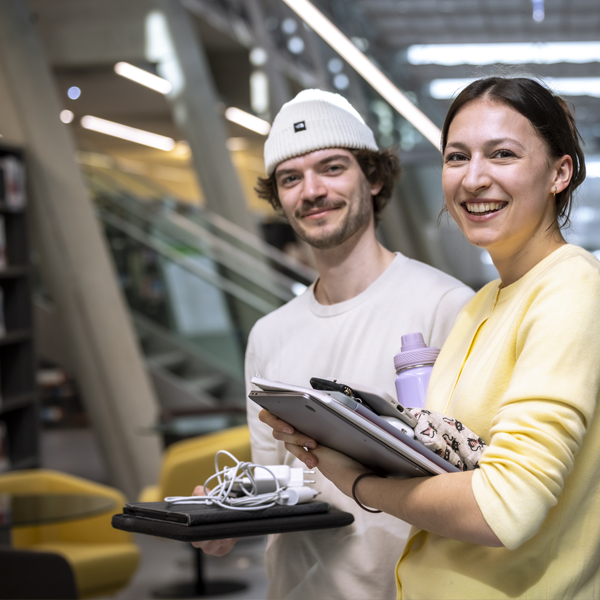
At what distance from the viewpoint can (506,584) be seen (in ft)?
3.34

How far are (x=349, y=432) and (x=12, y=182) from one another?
15.4 feet

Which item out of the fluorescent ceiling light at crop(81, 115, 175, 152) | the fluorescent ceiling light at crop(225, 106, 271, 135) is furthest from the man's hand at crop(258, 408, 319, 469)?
the fluorescent ceiling light at crop(81, 115, 175, 152)

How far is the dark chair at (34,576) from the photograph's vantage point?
7.47ft

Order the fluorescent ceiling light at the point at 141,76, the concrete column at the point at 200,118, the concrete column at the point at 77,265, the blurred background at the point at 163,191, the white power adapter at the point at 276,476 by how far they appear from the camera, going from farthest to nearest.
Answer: the fluorescent ceiling light at the point at 141,76 < the concrete column at the point at 200,118 < the concrete column at the point at 77,265 < the blurred background at the point at 163,191 < the white power adapter at the point at 276,476

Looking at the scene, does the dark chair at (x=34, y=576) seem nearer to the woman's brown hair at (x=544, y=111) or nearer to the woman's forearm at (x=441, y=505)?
the woman's forearm at (x=441, y=505)

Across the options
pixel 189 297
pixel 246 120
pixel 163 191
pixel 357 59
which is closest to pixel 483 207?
pixel 357 59

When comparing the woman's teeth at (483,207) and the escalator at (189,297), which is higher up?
the woman's teeth at (483,207)

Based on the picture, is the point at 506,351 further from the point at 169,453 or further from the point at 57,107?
the point at 57,107

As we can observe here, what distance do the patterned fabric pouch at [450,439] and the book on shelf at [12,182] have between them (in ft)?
15.4

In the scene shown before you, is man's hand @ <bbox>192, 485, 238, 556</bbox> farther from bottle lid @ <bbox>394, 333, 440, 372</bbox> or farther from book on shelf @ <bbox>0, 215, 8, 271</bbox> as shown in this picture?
book on shelf @ <bbox>0, 215, 8, 271</bbox>

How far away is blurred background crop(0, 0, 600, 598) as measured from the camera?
5.21m

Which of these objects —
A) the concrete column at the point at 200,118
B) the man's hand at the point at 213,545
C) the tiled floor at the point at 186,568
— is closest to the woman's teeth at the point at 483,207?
the man's hand at the point at 213,545

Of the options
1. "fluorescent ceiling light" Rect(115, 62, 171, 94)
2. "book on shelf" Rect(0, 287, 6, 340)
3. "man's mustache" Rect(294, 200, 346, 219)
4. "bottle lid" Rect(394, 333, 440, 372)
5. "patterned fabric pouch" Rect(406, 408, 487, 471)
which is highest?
"fluorescent ceiling light" Rect(115, 62, 171, 94)

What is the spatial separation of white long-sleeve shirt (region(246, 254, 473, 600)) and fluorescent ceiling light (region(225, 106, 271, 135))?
901 cm
